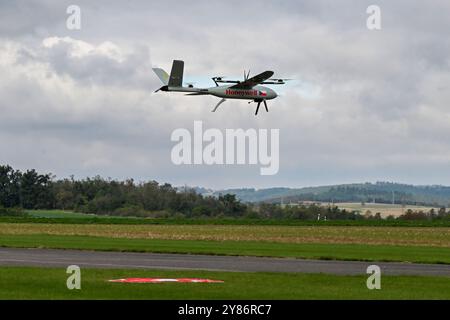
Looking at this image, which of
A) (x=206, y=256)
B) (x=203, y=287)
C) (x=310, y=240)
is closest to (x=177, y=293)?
(x=203, y=287)

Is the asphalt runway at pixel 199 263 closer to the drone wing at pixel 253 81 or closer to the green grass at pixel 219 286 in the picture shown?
the green grass at pixel 219 286

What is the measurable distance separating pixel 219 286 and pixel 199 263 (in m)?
12.7

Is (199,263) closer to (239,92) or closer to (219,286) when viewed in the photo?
(219,286)

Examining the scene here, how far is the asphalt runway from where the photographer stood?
1624 inches

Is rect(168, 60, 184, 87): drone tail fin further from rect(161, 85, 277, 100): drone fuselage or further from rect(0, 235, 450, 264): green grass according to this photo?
rect(0, 235, 450, 264): green grass

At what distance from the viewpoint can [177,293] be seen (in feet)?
97.8

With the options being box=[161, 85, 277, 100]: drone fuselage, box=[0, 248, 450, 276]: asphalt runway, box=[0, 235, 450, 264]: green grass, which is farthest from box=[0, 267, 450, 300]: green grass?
box=[161, 85, 277, 100]: drone fuselage

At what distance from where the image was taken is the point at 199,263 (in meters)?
44.8

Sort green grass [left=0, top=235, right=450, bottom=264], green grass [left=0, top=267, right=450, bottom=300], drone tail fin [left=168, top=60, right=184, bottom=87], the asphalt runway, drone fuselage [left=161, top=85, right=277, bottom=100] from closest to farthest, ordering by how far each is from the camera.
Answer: green grass [left=0, top=267, right=450, bottom=300] → the asphalt runway → green grass [left=0, top=235, right=450, bottom=264] → drone tail fin [left=168, top=60, right=184, bottom=87] → drone fuselage [left=161, top=85, right=277, bottom=100]

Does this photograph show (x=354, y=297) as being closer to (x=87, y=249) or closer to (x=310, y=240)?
(x=87, y=249)

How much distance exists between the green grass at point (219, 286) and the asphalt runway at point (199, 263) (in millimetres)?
3230

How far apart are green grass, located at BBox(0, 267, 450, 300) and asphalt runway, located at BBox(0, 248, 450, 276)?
3.23 meters

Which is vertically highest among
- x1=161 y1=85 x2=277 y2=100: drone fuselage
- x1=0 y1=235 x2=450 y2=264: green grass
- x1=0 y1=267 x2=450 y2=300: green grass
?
x1=161 y1=85 x2=277 y2=100: drone fuselage
